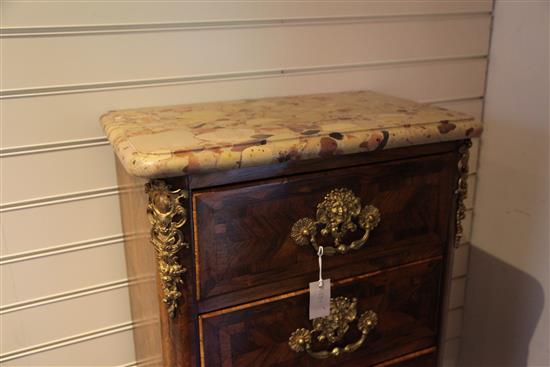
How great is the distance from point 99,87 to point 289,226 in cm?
A: 47

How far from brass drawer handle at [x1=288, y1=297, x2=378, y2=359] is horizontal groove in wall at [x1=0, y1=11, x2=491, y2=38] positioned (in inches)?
22.4

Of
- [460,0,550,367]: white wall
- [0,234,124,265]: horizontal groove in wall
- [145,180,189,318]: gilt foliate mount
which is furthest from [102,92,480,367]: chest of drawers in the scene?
[460,0,550,367]: white wall

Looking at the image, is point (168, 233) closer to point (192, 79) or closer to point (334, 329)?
point (334, 329)

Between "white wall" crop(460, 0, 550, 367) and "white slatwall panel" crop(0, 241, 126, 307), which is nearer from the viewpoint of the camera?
"white slatwall panel" crop(0, 241, 126, 307)

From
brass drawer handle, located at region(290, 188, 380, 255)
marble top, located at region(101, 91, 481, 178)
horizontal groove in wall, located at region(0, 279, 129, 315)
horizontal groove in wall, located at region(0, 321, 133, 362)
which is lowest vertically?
horizontal groove in wall, located at region(0, 321, 133, 362)

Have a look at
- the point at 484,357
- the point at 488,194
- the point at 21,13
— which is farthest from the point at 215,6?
the point at 484,357

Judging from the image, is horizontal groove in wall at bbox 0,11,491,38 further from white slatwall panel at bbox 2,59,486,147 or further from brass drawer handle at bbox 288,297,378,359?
brass drawer handle at bbox 288,297,378,359

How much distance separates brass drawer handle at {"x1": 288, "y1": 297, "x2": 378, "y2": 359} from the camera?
864mm

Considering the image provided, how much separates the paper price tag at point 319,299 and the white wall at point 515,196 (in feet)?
2.22

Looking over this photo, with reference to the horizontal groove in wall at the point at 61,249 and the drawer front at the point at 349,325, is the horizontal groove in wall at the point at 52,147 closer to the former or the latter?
the horizontal groove in wall at the point at 61,249

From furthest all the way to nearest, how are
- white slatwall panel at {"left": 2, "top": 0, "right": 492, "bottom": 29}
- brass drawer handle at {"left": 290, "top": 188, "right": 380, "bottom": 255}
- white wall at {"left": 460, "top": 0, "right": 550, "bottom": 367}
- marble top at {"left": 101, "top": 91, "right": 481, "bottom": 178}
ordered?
1. white wall at {"left": 460, "top": 0, "right": 550, "bottom": 367}
2. white slatwall panel at {"left": 2, "top": 0, "right": 492, "bottom": 29}
3. brass drawer handle at {"left": 290, "top": 188, "right": 380, "bottom": 255}
4. marble top at {"left": 101, "top": 91, "right": 481, "bottom": 178}

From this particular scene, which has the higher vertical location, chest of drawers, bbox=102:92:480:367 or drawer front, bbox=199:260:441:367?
chest of drawers, bbox=102:92:480:367

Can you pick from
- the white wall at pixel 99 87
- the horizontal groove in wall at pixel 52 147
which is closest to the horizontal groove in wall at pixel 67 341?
the white wall at pixel 99 87

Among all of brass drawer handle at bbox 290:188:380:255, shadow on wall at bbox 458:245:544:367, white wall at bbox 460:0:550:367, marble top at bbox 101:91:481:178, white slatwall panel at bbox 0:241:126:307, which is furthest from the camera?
shadow on wall at bbox 458:245:544:367
